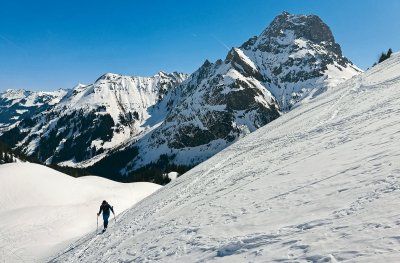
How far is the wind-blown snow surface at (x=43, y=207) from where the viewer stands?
38906mm

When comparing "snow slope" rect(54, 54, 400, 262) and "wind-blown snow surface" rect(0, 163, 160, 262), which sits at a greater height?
"wind-blown snow surface" rect(0, 163, 160, 262)

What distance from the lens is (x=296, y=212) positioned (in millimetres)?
15000

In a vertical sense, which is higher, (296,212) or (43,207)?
(43,207)

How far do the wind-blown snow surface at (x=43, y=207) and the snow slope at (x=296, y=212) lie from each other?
1065 centimetres

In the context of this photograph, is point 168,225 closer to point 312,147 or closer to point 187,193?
point 187,193

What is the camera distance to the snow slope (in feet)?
36.6

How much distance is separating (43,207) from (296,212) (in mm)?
45636

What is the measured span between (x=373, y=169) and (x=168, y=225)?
11.0 meters

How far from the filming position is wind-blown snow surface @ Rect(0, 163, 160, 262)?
38906 millimetres

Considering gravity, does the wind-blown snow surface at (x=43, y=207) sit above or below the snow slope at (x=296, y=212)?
above

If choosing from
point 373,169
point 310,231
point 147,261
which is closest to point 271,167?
point 373,169

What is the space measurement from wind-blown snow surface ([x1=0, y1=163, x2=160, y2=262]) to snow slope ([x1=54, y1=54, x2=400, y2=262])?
34.9 feet

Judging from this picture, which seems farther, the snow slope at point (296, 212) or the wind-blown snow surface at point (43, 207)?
the wind-blown snow surface at point (43, 207)

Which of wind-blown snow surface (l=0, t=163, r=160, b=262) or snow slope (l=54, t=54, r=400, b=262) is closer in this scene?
snow slope (l=54, t=54, r=400, b=262)
